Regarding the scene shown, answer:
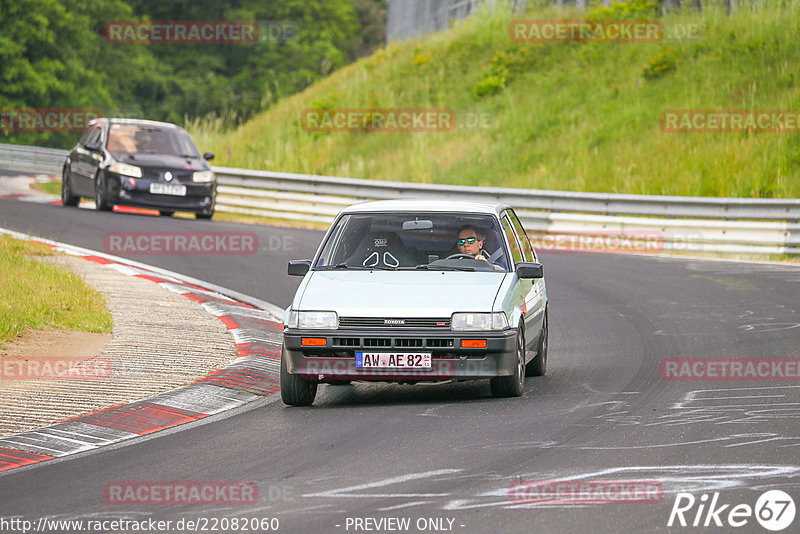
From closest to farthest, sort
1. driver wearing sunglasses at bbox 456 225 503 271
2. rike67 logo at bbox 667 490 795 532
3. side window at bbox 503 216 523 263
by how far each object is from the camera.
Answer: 1. rike67 logo at bbox 667 490 795 532
2. driver wearing sunglasses at bbox 456 225 503 271
3. side window at bbox 503 216 523 263

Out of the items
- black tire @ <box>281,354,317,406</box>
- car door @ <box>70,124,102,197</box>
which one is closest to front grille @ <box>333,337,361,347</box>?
black tire @ <box>281,354,317,406</box>

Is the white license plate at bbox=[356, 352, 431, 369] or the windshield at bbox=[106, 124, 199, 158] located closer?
the white license plate at bbox=[356, 352, 431, 369]

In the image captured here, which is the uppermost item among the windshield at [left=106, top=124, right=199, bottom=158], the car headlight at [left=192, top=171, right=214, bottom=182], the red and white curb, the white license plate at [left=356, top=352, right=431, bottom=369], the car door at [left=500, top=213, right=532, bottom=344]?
the windshield at [left=106, top=124, right=199, bottom=158]

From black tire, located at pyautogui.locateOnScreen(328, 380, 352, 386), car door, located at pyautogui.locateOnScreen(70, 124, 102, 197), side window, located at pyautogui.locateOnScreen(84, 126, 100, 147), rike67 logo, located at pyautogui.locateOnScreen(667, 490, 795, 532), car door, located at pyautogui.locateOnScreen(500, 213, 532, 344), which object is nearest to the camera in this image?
rike67 logo, located at pyautogui.locateOnScreen(667, 490, 795, 532)

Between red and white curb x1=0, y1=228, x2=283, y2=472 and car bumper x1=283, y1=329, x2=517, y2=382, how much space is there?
32.5 inches

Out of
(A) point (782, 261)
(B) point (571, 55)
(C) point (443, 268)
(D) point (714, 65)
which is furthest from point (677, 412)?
(B) point (571, 55)

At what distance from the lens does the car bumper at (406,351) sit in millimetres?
8984

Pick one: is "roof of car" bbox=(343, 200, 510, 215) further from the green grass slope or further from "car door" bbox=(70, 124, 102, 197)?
the green grass slope

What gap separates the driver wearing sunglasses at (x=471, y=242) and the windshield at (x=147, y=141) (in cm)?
1534

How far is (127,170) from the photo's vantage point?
23.8 meters

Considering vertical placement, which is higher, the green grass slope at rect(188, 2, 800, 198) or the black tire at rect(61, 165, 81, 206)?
the green grass slope at rect(188, 2, 800, 198)

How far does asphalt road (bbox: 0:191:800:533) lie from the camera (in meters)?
6.16

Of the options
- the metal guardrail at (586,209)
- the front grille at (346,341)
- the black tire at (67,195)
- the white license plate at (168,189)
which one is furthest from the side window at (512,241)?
the black tire at (67,195)

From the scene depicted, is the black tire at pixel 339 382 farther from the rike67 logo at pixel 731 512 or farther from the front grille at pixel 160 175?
the front grille at pixel 160 175
